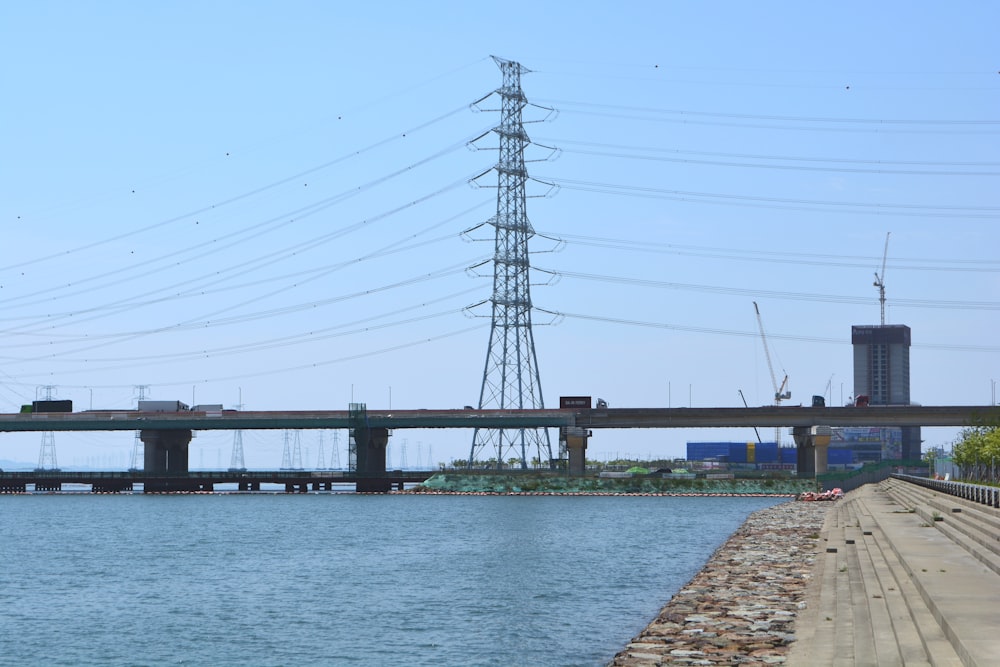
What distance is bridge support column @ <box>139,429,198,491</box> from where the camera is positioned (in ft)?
616

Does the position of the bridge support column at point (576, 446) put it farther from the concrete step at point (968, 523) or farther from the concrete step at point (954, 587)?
the concrete step at point (954, 587)

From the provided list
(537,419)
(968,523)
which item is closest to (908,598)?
(968,523)

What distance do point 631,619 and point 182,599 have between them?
60.0 ft

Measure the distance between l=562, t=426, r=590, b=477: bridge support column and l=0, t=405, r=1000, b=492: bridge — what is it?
136mm

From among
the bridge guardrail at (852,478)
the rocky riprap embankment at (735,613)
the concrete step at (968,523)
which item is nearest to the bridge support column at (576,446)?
the bridge guardrail at (852,478)

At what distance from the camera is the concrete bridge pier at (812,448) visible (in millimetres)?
163250

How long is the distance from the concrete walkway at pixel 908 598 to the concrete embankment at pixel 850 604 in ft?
0.12

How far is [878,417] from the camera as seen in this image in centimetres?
16175

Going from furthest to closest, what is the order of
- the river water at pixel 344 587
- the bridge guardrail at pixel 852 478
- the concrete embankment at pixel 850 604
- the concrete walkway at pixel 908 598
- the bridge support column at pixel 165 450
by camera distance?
the bridge support column at pixel 165 450 < the bridge guardrail at pixel 852 478 < the river water at pixel 344 587 < the concrete embankment at pixel 850 604 < the concrete walkway at pixel 908 598

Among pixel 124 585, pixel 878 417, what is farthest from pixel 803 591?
pixel 878 417

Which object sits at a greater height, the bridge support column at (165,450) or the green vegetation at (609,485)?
the bridge support column at (165,450)

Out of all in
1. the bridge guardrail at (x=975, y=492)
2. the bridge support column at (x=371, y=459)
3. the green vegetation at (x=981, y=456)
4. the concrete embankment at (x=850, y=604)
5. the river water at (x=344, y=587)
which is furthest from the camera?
the bridge support column at (x=371, y=459)

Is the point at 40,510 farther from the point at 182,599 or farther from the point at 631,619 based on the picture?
the point at 631,619

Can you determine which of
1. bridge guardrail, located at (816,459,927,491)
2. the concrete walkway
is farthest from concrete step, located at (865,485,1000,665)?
bridge guardrail, located at (816,459,927,491)
